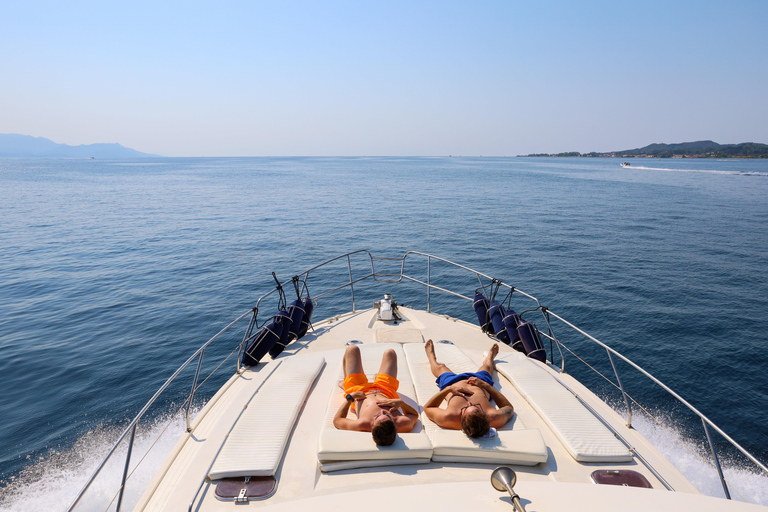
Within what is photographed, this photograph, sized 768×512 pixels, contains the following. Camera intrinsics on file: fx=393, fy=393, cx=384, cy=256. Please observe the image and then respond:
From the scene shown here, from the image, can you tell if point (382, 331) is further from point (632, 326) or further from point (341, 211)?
point (341, 211)

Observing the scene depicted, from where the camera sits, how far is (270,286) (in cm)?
1561

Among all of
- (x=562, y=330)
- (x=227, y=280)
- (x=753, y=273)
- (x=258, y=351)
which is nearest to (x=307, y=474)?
(x=258, y=351)

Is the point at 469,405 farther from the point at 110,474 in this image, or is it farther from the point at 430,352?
the point at 110,474

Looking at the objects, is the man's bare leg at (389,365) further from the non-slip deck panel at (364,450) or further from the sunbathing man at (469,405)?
the non-slip deck panel at (364,450)

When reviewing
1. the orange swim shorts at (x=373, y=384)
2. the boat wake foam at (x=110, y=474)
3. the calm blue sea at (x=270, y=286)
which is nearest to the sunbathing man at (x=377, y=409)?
the orange swim shorts at (x=373, y=384)

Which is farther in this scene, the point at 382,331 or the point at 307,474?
the point at 382,331

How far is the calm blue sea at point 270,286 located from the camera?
8625mm

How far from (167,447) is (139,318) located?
6912 mm

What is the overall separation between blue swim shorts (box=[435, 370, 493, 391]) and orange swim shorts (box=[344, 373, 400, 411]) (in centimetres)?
53

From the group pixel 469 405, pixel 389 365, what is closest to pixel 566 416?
pixel 469 405

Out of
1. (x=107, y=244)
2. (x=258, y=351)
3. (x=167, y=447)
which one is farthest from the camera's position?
(x=107, y=244)

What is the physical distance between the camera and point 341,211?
109 ft

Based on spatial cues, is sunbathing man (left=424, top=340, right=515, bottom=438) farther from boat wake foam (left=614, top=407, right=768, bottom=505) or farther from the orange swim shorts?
boat wake foam (left=614, top=407, right=768, bottom=505)

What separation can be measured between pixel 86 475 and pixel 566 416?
772 cm
